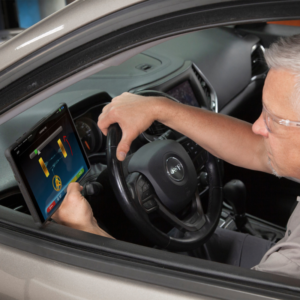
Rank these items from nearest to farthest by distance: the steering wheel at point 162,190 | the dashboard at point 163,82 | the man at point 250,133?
the man at point 250,133
the steering wheel at point 162,190
the dashboard at point 163,82

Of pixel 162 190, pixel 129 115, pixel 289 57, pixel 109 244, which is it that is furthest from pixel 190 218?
pixel 289 57

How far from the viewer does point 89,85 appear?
1.78 meters

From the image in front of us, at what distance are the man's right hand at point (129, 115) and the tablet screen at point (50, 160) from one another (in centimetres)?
13

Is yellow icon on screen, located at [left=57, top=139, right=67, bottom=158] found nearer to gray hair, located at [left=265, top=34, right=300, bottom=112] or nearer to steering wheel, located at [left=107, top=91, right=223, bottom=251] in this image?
steering wheel, located at [left=107, top=91, right=223, bottom=251]

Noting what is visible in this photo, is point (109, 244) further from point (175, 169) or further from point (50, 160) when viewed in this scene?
point (175, 169)

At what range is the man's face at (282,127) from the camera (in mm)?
878

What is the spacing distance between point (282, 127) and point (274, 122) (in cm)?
3

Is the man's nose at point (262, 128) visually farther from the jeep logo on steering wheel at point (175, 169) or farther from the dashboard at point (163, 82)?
the dashboard at point (163, 82)

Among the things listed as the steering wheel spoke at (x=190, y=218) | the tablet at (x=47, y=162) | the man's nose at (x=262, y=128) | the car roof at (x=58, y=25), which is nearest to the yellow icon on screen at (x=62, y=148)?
the tablet at (x=47, y=162)

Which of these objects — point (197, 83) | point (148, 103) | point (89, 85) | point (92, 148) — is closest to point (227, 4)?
point (148, 103)

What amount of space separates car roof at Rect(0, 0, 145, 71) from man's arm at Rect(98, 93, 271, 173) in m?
0.42

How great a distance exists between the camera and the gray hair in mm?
849

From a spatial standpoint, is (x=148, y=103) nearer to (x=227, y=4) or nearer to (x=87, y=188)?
(x=87, y=188)

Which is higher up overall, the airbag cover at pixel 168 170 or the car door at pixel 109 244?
the car door at pixel 109 244
